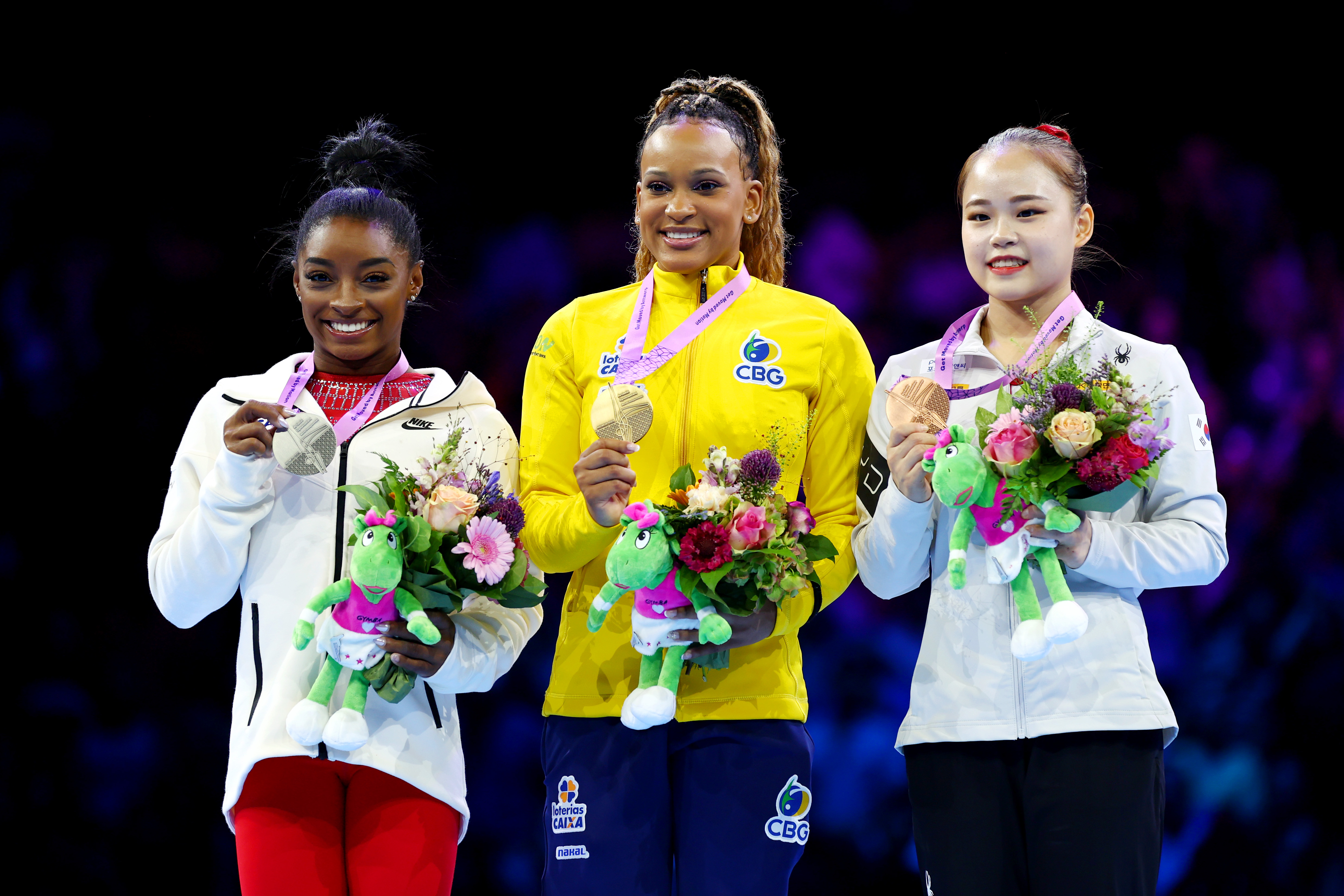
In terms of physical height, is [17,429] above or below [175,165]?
below

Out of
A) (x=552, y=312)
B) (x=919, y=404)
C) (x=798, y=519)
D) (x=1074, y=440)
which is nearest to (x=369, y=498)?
(x=798, y=519)

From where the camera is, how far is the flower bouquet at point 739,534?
2.14m

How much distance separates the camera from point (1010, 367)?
2.51 meters

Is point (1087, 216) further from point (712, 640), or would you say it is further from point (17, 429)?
point (17, 429)

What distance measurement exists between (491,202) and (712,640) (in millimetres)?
2457

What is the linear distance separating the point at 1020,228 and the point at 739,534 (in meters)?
0.91

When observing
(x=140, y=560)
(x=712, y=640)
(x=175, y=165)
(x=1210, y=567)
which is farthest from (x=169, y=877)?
(x=1210, y=567)

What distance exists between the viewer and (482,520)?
7.43 feet

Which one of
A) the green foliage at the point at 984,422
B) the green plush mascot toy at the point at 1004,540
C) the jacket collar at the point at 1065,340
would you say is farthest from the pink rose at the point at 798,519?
the jacket collar at the point at 1065,340

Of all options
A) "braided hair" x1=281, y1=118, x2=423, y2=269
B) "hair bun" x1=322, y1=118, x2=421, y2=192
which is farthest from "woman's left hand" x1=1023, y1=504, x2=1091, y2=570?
"hair bun" x1=322, y1=118, x2=421, y2=192

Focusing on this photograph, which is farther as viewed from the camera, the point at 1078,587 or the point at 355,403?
the point at 355,403

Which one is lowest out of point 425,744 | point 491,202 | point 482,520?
point 425,744

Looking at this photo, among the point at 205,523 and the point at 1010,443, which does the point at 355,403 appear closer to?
the point at 205,523

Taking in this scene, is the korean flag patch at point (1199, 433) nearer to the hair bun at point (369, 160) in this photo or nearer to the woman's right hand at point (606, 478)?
the woman's right hand at point (606, 478)
